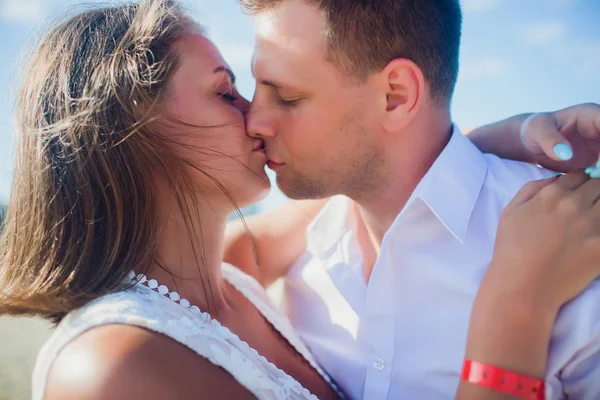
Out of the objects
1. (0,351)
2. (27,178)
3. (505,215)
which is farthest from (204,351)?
(0,351)

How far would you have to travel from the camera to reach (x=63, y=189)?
186 cm

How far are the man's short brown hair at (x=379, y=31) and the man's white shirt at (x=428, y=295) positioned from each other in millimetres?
470

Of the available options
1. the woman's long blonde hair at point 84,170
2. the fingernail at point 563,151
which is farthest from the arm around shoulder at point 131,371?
A: the fingernail at point 563,151

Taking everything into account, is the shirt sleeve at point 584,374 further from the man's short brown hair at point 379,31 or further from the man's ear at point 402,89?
the man's short brown hair at point 379,31

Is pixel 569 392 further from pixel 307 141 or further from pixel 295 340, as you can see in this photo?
pixel 307 141

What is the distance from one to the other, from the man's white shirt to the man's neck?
0.40 ft

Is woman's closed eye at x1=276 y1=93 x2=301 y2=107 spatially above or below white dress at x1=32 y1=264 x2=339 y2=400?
above

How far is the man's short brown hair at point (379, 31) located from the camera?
2.31 metres

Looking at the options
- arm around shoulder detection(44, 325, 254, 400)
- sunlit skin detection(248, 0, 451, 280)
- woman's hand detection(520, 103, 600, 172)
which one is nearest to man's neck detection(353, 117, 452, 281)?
sunlit skin detection(248, 0, 451, 280)

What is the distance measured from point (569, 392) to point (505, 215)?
67 cm

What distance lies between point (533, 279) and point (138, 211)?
58.6 inches

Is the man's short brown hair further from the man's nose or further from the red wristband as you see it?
the red wristband

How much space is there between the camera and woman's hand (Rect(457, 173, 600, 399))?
1.65m

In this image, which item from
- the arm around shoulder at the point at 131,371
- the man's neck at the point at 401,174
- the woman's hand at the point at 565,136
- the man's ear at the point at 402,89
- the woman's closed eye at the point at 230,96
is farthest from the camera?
the man's neck at the point at 401,174
